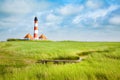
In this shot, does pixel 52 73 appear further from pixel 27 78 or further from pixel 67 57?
pixel 67 57

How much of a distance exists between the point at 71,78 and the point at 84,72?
1.27 metres

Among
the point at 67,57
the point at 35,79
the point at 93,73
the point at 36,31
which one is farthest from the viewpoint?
the point at 36,31

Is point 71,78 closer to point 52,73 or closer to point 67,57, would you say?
point 52,73

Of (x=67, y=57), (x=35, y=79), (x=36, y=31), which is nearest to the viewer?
(x=35, y=79)

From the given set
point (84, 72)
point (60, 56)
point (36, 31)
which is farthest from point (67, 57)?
point (36, 31)

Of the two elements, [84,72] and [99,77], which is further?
[84,72]

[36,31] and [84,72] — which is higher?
[36,31]

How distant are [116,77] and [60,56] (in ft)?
46.0

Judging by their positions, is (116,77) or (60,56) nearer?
(116,77)

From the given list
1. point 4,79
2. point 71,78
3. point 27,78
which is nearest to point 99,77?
point 71,78

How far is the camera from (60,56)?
963 inches

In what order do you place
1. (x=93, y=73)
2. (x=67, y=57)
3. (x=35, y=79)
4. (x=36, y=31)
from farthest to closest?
1. (x=36, y=31)
2. (x=67, y=57)
3. (x=93, y=73)
4. (x=35, y=79)

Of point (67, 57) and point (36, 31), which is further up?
point (36, 31)

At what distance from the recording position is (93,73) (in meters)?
11.6
